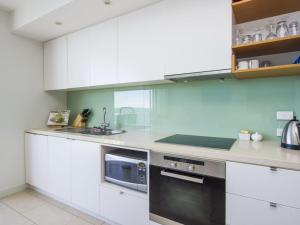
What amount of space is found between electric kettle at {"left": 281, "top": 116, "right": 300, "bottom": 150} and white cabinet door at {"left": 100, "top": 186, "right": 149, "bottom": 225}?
1114 mm

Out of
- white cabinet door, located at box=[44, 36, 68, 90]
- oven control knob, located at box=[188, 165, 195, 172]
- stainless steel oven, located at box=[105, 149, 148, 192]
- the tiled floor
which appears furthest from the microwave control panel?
white cabinet door, located at box=[44, 36, 68, 90]

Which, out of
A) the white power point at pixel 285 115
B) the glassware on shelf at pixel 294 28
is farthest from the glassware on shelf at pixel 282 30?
the white power point at pixel 285 115

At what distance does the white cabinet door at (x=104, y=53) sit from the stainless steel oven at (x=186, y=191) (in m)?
1.09

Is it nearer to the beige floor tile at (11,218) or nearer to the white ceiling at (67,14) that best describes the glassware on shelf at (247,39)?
the white ceiling at (67,14)

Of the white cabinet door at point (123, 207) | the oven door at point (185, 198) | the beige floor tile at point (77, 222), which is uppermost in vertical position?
the oven door at point (185, 198)

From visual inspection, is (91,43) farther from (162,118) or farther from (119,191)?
(119,191)

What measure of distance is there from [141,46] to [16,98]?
185 centimetres

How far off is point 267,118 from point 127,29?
1.56m

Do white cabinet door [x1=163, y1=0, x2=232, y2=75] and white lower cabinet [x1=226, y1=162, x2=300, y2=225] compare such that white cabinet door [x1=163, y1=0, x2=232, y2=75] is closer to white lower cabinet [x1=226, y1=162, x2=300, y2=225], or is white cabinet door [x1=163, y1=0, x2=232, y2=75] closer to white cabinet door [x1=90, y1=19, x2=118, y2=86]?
white cabinet door [x1=90, y1=19, x2=118, y2=86]

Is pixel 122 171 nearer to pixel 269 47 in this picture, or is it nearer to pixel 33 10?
pixel 269 47

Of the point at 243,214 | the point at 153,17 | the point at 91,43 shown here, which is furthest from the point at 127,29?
the point at 243,214

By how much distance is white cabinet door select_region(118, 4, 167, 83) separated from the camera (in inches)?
67.9

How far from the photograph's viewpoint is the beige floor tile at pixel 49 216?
1.87 meters

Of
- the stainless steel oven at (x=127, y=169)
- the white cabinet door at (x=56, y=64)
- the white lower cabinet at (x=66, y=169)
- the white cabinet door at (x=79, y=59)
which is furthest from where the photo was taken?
the white cabinet door at (x=56, y=64)
